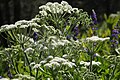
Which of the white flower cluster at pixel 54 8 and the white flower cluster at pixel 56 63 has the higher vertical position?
the white flower cluster at pixel 54 8

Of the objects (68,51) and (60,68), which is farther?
(68,51)

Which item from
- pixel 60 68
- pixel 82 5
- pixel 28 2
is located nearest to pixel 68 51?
pixel 60 68

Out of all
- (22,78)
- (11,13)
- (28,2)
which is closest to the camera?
(22,78)

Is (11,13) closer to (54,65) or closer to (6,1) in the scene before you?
(6,1)

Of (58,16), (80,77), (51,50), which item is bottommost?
(80,77)

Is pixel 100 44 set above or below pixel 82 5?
below

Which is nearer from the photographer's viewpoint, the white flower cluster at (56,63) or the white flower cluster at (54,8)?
the white flower cluster at (56,63)

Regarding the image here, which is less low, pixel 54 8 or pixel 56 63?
pixel 54 8

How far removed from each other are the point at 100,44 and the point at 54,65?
2.60ft

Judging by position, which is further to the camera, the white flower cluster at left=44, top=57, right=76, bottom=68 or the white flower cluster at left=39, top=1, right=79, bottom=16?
the white flower cluster at left=39, top=1, right=79, bottom=16

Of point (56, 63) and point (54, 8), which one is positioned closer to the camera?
point (56, 63)

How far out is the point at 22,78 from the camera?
3225 millimetres

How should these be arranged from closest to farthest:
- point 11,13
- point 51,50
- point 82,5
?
point 51,50
point 11,13
point 82,5

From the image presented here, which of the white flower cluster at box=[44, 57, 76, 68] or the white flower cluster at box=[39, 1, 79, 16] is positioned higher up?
the white flower cluster at box=[39, 1, 79, 16]
